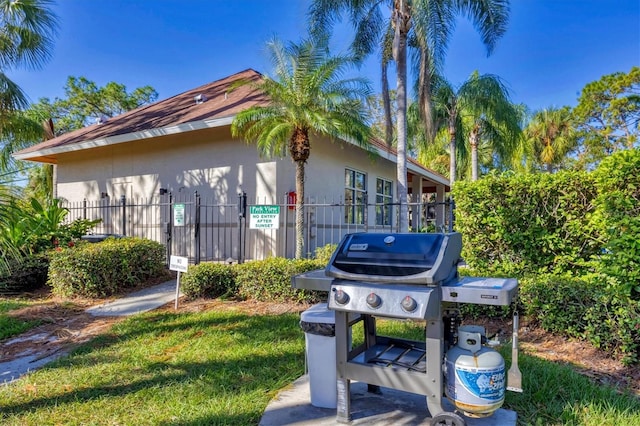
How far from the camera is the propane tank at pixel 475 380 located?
2275 mm

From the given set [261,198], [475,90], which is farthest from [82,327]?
[475,90]

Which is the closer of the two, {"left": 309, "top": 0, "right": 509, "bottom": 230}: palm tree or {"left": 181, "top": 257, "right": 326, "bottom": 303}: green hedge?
{"left": 181, "top": 257, "right": 326, "bottom": 303}: green hedge

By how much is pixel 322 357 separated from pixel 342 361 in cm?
32

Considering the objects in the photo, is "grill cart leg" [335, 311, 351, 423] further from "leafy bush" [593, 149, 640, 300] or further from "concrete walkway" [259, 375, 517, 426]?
"leafy bush" [593, 149, 640, 300]

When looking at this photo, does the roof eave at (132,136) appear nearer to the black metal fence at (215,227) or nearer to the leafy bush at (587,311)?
the black metal fence at (215,227)

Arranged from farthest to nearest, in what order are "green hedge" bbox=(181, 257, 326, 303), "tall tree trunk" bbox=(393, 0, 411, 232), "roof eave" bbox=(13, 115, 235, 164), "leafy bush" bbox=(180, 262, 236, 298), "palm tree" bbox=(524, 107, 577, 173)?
"palm tree" bbox=(524, 107, 577, 173), "roof eave" bbox=(13, 115, 235, 164), "tall tree trunk" bbox=(393, 0, 411, 232), "leafy bush" bbox=(180, 262, 236, 298), "green hedge" bbox=(181, 257, 326, 303)

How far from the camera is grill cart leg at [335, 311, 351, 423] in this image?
2.63 m

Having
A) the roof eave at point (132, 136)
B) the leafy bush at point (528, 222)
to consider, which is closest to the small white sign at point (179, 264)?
the roof eave at point (132, 136)

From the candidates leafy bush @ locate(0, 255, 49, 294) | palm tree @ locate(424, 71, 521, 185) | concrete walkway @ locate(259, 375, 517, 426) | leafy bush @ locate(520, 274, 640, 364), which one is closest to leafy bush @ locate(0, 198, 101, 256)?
leafy bush @ locate(0, 255, 49, 294)

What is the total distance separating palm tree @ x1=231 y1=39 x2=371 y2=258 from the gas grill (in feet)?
18.4

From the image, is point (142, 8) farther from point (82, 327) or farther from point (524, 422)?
point (524, 422)

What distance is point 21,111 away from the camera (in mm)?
10883

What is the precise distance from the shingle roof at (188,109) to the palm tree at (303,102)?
3.79 ft

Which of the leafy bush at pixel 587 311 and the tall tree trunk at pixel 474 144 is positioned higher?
the tall tree trunk at pixel 474 144
